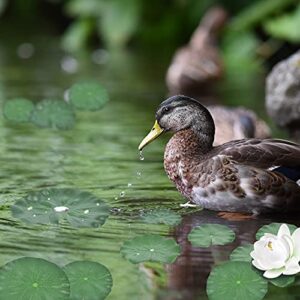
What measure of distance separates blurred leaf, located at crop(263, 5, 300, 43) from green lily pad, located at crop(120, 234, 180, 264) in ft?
31.8

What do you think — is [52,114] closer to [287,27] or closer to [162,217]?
[162,217]

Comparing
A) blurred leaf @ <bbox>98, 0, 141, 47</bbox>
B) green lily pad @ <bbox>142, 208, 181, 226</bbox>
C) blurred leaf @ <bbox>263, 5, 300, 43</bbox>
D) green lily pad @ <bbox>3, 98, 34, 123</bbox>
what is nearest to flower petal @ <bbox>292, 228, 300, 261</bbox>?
green lily pad @ <bbox>142, 208, 181, 226</bbox>

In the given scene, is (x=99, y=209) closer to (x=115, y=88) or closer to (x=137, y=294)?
(x=137, y=294)

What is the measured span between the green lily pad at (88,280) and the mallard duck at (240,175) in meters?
1.42

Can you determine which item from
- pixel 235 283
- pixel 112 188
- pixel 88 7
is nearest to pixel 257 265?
pixel 235 283

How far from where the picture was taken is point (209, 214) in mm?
6094

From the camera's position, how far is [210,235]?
5383 millimetres

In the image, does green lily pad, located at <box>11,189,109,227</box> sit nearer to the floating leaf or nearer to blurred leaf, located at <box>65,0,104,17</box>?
the floating leaf

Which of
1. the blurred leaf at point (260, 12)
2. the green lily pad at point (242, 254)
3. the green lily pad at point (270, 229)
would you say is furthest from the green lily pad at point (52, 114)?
the blurred leaf at point (260, 12)

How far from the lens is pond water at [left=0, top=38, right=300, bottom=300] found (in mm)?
4820

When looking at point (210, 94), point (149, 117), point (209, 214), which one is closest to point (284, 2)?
point (210, 94)

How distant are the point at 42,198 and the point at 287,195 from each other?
1267 mm

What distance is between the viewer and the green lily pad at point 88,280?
4414mm

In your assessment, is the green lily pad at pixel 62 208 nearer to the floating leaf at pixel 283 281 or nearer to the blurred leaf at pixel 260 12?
the floating leaf at pixel 283 281
